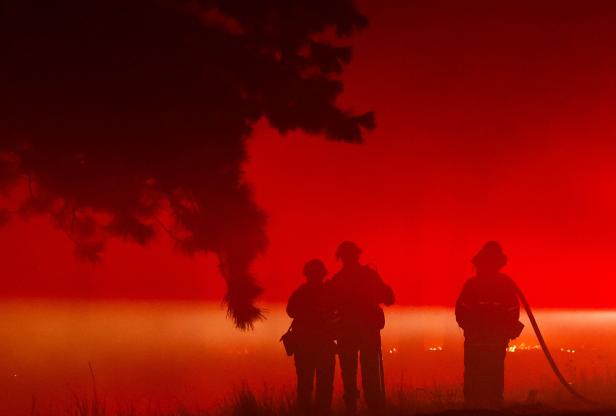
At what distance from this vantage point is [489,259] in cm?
1007

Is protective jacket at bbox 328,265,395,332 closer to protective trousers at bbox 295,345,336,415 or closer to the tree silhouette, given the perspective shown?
protective trousers at bbox 295,345,336,415

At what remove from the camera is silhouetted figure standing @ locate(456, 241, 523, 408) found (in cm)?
1009

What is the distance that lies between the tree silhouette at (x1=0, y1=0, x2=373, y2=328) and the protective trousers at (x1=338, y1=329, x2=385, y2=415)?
262cm

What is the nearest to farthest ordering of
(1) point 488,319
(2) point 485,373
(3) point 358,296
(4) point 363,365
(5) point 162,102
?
(5) point 162,102
(3) point 358,296
(1) point 488,319
(4) point 363,365
(2) point 485,373

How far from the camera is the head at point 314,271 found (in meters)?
10.3

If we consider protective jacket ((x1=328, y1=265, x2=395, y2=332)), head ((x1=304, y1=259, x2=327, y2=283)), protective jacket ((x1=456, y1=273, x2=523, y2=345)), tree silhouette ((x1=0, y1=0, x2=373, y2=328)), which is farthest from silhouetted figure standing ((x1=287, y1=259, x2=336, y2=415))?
tree silhouette ((x1=0, y1=0, x2=373, y2=328))

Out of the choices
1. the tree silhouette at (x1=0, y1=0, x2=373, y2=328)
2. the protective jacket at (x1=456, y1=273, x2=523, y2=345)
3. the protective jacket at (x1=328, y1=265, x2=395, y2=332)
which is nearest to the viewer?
the tree silhouette at (x1=0, y1=0, x2=373, y2=328)

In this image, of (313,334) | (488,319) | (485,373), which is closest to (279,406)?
(313,334)

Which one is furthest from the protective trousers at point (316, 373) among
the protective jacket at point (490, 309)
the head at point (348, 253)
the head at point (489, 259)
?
the head at point (489, 259)

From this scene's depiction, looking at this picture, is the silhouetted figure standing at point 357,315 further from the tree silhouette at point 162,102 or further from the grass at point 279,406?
the tree silhouette at point 162,102

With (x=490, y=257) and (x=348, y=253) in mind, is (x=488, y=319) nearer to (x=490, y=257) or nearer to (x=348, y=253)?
(x=490, y=257)

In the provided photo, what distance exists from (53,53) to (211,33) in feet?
4.54

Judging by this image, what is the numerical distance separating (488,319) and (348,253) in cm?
183

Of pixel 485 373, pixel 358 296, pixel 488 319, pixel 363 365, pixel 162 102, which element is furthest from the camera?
pixel 485 373
